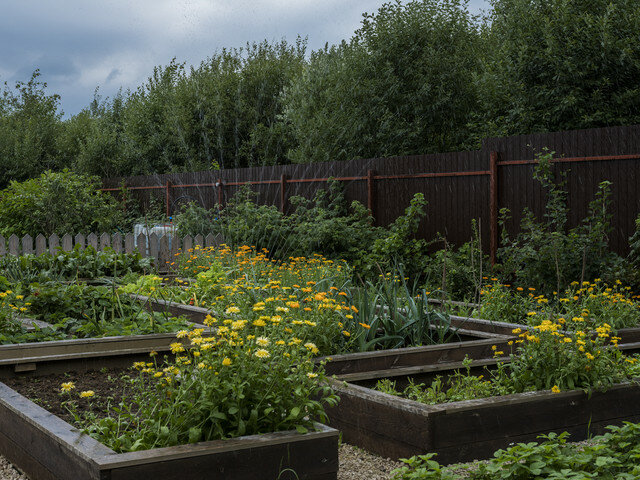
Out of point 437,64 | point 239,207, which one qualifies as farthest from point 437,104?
point 239,207

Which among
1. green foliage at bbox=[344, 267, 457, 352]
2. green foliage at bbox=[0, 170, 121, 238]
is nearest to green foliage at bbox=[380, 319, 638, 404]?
green foliage at bbox=[344, 267, 457, 352]

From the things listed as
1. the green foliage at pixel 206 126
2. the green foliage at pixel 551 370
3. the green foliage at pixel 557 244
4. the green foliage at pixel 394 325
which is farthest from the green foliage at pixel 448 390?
the green foliage at pixel 206 126

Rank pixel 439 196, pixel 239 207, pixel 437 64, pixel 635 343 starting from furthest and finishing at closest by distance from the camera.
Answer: pixel 437 64 → pixel 239 207 → pixel 439 196 → pixel 635 343

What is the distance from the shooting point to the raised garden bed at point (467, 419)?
3.77 meters

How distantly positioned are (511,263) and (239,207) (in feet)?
18.6

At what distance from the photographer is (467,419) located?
12.6 ft

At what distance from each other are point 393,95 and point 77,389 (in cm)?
1482

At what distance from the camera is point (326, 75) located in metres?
21.8

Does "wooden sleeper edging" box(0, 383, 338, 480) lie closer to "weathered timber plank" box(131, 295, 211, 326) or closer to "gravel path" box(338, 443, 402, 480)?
"gravel path" box(338, 443, 402, 480)

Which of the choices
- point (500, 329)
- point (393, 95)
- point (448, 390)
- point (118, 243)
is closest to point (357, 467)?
point (448, 390)

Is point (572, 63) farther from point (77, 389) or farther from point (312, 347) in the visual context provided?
point (312, 347)

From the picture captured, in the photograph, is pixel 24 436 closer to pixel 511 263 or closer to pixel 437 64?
pixel 511 263

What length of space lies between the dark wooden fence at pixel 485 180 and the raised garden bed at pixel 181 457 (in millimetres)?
6338

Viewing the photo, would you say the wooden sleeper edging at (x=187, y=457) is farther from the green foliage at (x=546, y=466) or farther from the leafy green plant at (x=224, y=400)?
the green foliage at (x=546, y=466)
